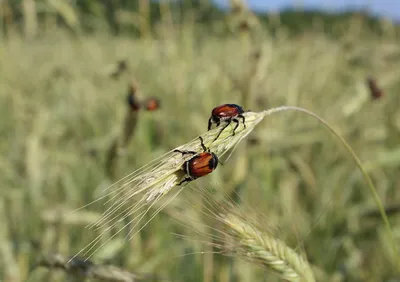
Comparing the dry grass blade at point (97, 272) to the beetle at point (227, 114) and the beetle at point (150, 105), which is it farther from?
the beetle at point (150, 105)

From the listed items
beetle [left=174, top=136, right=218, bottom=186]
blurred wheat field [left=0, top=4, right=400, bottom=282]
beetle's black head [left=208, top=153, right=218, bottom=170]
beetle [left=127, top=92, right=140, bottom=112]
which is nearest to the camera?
beetle [left=174, top=136, right=218, bottom=186]

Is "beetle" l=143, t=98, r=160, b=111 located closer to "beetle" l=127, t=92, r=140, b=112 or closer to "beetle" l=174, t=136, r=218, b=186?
"beetle" l=127, t=92, r=140, b=112

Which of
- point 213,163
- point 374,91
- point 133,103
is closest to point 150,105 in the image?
point 133,103

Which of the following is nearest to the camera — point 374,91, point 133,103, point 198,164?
point 198,164

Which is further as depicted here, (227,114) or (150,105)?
(150,105)

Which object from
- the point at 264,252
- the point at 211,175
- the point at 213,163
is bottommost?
the point at 211,175

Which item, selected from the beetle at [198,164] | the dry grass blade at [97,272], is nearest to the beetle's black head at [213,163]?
the beetle at [198,164]

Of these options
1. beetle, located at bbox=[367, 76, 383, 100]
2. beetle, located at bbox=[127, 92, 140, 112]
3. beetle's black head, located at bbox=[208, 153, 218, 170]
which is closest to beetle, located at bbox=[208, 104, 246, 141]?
beetle's black head, located at bbox=[208, 153, 218, 170]

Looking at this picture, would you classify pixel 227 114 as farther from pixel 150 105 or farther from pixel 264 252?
pixel 150 105

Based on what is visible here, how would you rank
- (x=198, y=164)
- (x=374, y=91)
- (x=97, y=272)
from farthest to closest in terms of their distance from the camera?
1. (x=374, y=91)
2. (x=97, y=272)
3. (x=198, y=164)

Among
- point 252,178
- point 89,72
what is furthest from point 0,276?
point 89,72
